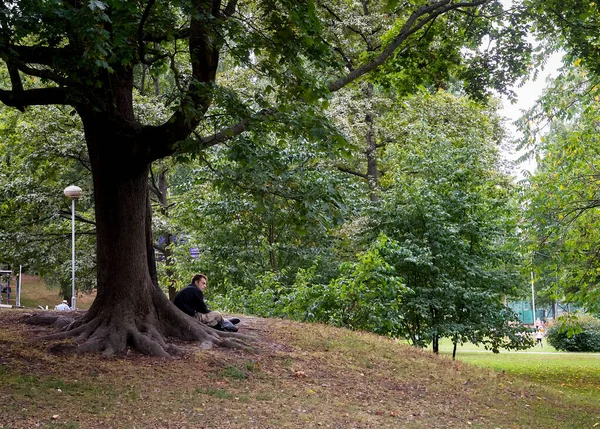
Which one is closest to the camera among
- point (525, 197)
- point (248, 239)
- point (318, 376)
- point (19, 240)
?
point (318, 376)

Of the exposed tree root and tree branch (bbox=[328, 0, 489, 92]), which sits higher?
tree branch (bbox=[328, 0, 489, 92])

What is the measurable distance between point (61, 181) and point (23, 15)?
1814cm

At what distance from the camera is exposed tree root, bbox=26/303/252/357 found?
9.55 metres

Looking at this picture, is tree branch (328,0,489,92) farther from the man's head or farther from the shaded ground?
the shaded ground

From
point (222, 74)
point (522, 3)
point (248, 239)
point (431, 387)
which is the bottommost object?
point (431, 387)

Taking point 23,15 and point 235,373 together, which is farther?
point 235,373

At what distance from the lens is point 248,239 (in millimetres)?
20172

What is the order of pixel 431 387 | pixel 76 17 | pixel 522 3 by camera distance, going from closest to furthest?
pixel 76 17 → pixel 431 387 → pixel 522 3

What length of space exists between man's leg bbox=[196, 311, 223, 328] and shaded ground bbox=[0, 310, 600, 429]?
72 centimetres

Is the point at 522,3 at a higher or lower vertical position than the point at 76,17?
higher

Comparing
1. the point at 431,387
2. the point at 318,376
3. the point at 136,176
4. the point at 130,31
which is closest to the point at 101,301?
the point at 136,176

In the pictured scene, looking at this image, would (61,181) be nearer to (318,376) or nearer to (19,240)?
(19,240)

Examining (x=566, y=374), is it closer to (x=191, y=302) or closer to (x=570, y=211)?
(x=570, y=211)

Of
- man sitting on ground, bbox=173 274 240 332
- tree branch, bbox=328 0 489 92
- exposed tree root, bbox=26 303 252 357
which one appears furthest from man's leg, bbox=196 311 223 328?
tree branch, bbox=328 0 489 92
